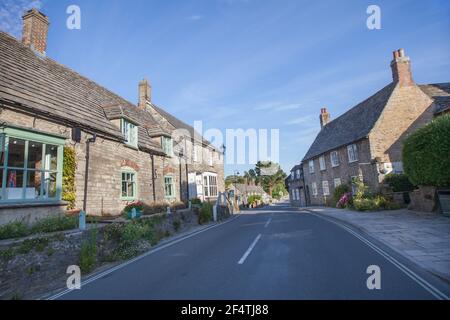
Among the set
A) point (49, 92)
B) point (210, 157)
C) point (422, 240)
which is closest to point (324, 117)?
point (210, 157)

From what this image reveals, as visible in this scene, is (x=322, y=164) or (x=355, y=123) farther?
(x=322, y=164)

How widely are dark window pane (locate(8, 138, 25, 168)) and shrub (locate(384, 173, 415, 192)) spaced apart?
81.0ft

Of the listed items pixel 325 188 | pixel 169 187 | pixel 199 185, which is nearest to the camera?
pixel 169 187

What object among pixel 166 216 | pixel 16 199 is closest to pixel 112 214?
pixel 166 216

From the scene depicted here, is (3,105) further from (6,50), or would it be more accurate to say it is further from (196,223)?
(196,223)

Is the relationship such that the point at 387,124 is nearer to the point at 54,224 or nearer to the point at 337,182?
the point at 337,182

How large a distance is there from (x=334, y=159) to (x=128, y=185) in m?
24.0

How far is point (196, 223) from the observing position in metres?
18.1

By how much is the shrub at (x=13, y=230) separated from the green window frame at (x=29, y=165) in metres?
1.28

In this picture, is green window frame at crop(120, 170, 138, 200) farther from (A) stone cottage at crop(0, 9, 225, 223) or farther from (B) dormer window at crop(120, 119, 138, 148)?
(B) dormer window at crop(120, 119, 138, 148)

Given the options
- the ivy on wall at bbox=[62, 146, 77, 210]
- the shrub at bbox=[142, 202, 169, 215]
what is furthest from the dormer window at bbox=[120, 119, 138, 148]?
the ivy on wall at bbox=[62, 146, 77, 210]

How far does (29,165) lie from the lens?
985cm
